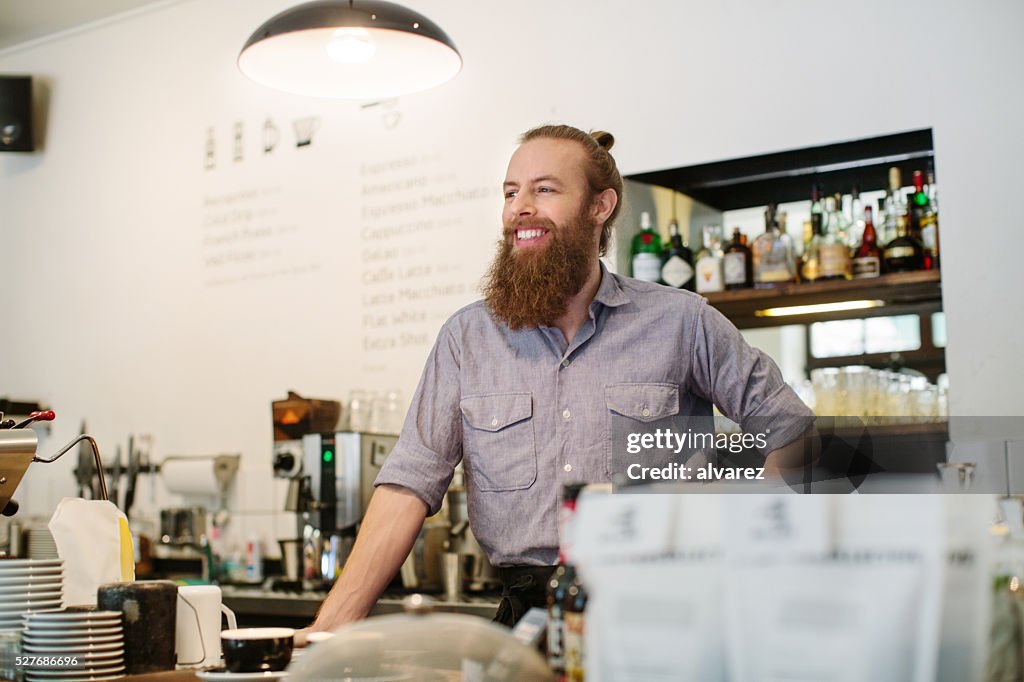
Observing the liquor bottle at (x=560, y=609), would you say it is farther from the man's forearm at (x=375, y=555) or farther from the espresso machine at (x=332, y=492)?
the espresso machine at (x=332, y=492)

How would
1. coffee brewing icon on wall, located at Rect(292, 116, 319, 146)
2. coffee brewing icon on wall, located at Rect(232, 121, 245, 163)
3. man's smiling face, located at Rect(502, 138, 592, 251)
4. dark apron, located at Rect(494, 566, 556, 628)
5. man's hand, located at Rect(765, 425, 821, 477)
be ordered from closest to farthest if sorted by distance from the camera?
man's hand, located at Rect(765, 425, 821, 477) < dark apron, located at Rect(494, 566, 556, 628) < man's smiling face, located at Rect(502, 138, 592, 251) < coffee brewing icon on wall, located at Rect(292, 116, 319, 146) < coffee brewing icon on wall, located at Rect(232, 121, 245, 163)

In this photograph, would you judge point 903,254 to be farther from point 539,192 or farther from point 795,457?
Result: point 795,457

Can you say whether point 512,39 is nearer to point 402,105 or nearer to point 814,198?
point 402,105

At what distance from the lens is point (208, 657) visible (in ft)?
5.64

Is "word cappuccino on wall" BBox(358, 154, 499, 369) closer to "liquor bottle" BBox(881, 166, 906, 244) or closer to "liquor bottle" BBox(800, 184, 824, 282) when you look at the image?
"liquor bottle" BBox(800, 184, 824, 282)

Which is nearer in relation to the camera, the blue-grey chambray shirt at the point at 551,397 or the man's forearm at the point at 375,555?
the man's forearm at the point at 375,555

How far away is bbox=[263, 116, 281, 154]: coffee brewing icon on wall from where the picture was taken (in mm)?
4746

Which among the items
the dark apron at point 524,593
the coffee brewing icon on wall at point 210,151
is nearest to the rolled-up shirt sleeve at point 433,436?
the dark apron at point 524,593

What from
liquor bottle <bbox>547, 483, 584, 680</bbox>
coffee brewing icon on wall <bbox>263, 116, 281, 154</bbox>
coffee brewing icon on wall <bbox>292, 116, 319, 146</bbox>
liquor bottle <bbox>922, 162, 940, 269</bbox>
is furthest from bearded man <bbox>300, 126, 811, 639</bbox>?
coffee brewing icon on wall <bbox>263, 116, 281, 154</bbox>

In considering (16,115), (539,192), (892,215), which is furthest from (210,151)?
(892,215)

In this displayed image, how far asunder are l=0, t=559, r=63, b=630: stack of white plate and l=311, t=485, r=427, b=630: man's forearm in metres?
0.44

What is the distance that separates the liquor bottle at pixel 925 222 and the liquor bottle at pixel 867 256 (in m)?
0.13

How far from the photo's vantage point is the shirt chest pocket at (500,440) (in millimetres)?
2211

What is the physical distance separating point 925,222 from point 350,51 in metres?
1.83
